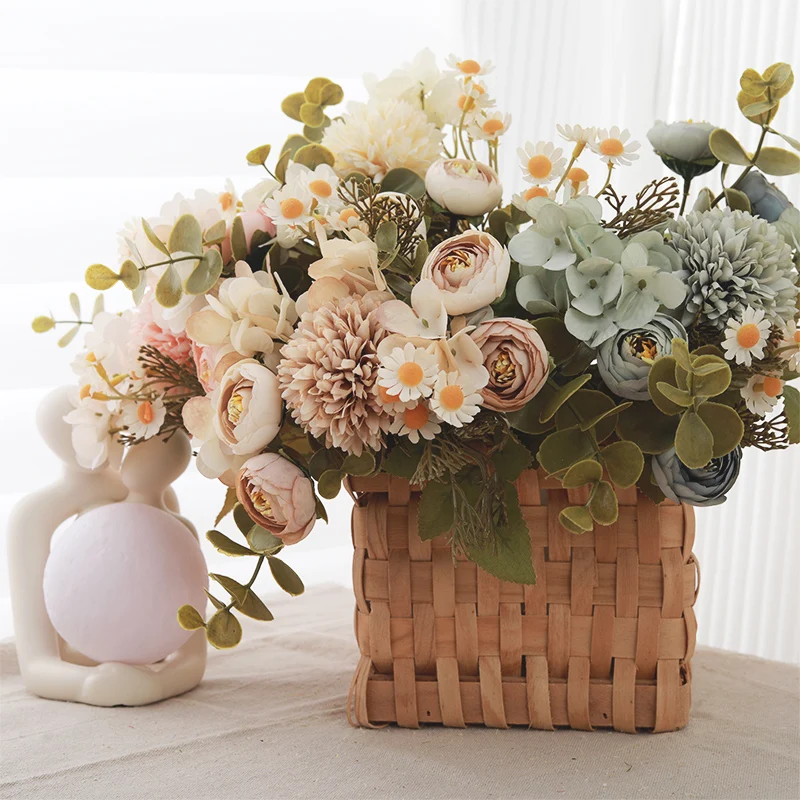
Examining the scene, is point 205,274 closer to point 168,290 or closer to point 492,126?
point 168,290

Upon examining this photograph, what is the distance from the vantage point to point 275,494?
54 cm

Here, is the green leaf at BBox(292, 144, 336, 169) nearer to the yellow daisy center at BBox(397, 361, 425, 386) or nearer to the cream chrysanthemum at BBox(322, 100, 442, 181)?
the cream chrysanthemum at BBox(322, 100, 442, 181)

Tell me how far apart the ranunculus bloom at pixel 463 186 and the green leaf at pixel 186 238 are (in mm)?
153

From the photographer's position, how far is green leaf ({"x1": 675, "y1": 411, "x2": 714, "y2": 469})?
48 cm

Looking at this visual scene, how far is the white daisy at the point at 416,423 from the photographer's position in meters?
0.52

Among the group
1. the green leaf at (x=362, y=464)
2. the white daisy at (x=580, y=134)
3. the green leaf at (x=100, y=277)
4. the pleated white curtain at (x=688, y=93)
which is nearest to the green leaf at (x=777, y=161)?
the white daisy at (x=580, y=134)

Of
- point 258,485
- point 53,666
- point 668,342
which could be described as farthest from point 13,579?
point 668,342

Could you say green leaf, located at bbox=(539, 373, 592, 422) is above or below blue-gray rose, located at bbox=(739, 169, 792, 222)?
below

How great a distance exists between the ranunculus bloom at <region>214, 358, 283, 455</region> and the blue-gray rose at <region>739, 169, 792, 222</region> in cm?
35

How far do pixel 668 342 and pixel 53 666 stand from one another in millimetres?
523

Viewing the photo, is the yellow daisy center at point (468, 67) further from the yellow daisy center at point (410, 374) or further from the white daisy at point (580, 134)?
the yellow daisy center at point (410, 374)

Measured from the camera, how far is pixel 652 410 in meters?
0.55

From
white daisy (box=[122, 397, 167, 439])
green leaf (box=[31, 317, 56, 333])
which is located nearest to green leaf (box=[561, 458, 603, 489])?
white daisy (box=[122, 397, 167, 439])

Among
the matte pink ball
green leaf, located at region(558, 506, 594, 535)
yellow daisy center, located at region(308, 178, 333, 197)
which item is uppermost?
yellow daisy center, located at region(308, 178, 333, 197)
